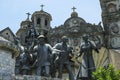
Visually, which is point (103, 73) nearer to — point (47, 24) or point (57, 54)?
point (57, 54)

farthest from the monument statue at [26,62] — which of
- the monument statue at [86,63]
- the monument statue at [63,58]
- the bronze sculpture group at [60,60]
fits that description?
the monument statue at [86,63]

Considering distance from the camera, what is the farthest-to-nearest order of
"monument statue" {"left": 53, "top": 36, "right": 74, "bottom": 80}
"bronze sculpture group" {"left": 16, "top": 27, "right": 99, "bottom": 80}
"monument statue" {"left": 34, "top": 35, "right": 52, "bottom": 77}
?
"monument statue" {"left": 53, "top": 36, "right": 74, "bottom": 80} < "monument statue" {"left": 34, "top": 35, "right": 52, "bottom": 77} < "bronze sculpture group" {"left": 16, "top": 27, "right": 99, "bottom": 80}

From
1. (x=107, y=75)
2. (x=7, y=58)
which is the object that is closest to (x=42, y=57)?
(x=7, y=58)

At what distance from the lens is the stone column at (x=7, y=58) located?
1076cm

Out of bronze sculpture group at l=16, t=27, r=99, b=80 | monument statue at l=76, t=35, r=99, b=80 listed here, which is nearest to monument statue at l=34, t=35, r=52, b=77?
bronze sculpture group at l=16, t=27, r=99, b=80

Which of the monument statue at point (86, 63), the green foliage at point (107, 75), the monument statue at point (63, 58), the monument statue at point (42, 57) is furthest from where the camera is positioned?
the monument statue at point (63, 58)

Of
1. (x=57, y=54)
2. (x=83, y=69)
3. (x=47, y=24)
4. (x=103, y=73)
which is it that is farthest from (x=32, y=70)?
(x=47, y=24)

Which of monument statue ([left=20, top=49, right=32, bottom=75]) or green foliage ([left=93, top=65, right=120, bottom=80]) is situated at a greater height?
monument statue ([left=20, top=49, right=32, bottom=75])

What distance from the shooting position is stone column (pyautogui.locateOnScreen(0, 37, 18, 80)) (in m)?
10.8

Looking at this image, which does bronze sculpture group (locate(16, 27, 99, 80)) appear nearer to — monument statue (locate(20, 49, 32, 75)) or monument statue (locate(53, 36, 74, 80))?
monument statue (locate(53, 36, 74, 80))

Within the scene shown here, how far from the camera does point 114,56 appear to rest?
838 inches

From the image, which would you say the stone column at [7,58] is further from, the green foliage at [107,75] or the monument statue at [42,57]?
the green foliage at [107,75]

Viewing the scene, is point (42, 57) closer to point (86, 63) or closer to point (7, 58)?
point (86, 63)

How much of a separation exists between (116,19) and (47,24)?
14178 mm
